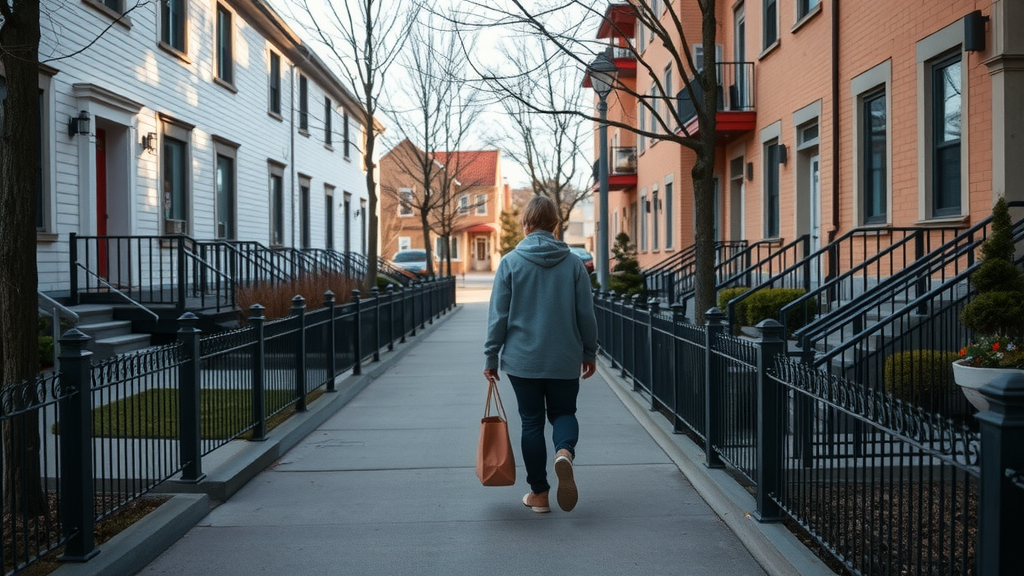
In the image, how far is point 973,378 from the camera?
7.01 m

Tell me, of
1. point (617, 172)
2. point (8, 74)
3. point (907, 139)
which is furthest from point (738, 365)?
point (617, 172)

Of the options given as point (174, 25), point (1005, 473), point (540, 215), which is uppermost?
point (174, 25)

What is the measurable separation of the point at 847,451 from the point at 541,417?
1.87 meters

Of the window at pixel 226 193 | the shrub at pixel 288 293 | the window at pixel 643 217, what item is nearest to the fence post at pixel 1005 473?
the shrub at pixel 288 293

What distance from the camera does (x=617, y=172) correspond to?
105 feet

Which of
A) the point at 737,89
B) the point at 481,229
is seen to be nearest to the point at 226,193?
the point at 737,89

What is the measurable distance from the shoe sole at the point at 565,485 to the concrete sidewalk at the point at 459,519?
5.7 inches

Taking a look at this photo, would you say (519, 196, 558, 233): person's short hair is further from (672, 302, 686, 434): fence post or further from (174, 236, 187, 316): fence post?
(174, 236, 187, 316): fence post

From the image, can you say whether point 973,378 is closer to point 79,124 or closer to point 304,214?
point 79,124

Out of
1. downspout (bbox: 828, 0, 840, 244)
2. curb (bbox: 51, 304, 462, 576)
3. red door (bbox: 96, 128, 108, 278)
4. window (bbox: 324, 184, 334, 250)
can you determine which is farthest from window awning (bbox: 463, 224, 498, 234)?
curb (bbox: 51, 304, 462, 576)

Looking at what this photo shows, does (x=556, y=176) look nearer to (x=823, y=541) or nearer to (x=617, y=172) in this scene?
(x=617, y=172)

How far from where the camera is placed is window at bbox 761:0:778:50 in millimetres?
16922

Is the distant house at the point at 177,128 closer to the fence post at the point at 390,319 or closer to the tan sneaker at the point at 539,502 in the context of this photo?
the fence post at the point at 390,319

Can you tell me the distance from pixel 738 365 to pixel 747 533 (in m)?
1.19
